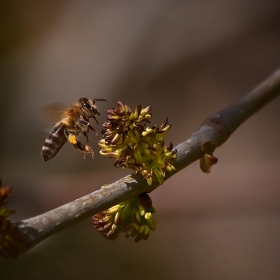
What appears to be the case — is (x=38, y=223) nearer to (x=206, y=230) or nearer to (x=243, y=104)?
(x=243, y=104)

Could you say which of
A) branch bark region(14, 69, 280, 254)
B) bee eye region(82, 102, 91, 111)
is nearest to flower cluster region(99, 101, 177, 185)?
branch bark region(14, 69, 280, 254)

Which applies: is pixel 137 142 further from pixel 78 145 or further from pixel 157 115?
pixel 157 115

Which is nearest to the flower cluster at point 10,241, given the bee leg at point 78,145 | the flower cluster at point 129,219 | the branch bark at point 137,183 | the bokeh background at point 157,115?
the branch bark at point 137,183

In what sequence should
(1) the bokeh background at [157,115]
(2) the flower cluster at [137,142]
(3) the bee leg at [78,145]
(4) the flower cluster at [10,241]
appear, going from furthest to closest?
(1) the bokeh background at [157,115], (3) the bee leg at [78,145], (2) the flower cluster at [137,142], (4) the flower cluster at [10,241]

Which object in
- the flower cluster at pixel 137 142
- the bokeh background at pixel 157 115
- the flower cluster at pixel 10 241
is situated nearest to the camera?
the flower cluster at pixel 10 241

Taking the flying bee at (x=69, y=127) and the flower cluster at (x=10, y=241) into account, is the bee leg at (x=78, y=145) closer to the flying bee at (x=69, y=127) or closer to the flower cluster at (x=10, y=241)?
the flying bee at (x=69, y=127)

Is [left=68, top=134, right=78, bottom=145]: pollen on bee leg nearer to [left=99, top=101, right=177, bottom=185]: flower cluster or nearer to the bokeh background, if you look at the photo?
[left=99, top=101, right=177, bottom=185]: flower cluster

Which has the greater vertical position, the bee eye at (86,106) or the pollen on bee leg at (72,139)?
the bee eye at (86,106)

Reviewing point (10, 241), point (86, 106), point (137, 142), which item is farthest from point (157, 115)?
point (10, 241)
